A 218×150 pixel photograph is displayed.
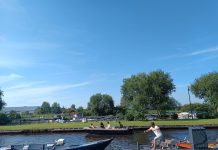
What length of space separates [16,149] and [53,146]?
2849 mm

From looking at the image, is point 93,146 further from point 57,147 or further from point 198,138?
point 198,138

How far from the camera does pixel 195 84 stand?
11444 cm

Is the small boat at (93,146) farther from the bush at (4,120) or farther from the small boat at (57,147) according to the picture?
the bush at (4,120)

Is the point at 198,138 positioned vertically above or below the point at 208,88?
below

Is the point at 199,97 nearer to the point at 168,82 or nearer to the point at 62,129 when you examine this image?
the point at 168,82

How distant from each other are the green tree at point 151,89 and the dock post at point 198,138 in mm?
87714

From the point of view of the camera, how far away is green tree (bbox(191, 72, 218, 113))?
10619 centimetres

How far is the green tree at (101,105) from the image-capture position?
15488 cm

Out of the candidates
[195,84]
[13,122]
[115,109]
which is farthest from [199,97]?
[13,122]

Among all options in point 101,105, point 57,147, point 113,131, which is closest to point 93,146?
point 57,147

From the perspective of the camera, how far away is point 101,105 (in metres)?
156

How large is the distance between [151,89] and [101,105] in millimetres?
49107

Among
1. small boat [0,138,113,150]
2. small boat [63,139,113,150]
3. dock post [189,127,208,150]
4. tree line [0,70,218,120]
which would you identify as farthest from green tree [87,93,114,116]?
dock post [189,127,208,150]

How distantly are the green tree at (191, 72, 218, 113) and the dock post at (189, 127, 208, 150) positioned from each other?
8989cm
